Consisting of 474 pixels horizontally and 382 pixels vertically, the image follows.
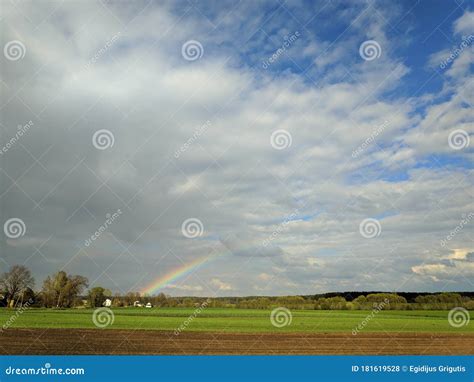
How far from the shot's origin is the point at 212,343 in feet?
101

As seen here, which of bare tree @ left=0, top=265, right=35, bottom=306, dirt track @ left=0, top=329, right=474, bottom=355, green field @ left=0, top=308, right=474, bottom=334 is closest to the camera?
dirt track @ left=0, top=329, right=474, bottom=355

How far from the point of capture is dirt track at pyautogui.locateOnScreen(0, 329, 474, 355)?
27.5m

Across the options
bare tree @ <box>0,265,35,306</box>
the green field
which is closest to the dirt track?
the green field

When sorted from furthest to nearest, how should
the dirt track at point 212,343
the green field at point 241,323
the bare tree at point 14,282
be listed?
the bare tree at point 14,282 → the green field at point 241,323 → the dirt track at point 212,343

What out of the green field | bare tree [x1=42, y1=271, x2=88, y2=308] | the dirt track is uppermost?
bare tree [x1=42, y1=271, x2=88, y2=308]

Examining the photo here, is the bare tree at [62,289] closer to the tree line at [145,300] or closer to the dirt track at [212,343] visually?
the tree line at [145,300]

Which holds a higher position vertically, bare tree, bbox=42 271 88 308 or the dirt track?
bare tree, bbox=42 271 88 308

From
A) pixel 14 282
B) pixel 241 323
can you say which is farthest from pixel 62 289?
pixel 241 323

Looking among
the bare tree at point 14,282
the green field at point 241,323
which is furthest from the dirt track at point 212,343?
the bare tree at point 14,282

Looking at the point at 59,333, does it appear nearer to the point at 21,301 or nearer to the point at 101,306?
the point at 21,301

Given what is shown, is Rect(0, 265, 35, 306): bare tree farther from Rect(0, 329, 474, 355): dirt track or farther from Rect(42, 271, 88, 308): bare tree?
Rect(0, 329, 474, 355): dirt track

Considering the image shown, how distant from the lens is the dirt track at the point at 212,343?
1081 inches

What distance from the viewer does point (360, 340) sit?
114ft

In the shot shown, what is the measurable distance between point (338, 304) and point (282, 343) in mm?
56120
